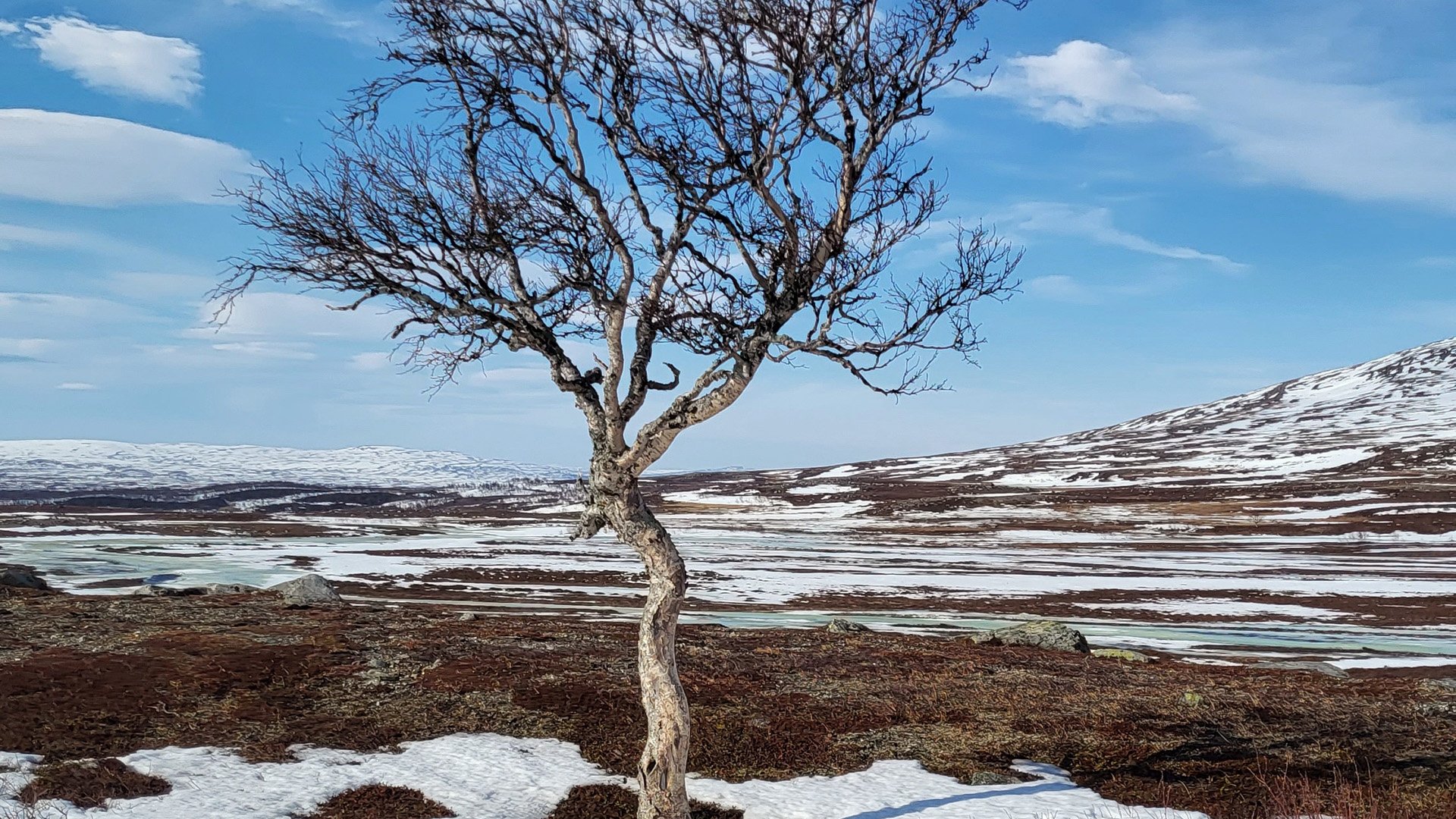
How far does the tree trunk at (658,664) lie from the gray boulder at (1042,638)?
17.8 metres

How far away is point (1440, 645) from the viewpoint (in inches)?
1470

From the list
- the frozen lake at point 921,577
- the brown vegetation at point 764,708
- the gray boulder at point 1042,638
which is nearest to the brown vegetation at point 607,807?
the brown vegetation at point 764,708

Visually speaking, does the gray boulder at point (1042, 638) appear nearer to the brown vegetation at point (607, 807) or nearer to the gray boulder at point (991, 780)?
the gray boulder at point (991, 780)

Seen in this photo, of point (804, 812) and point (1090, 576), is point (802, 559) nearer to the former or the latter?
point (1090, 576)

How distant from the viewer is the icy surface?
11.7 m

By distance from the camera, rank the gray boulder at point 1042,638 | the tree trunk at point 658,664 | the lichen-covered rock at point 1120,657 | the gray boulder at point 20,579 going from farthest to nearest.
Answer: the gray boulder at point 20,579 → the gray boulder at point 1042,638 → the lichen-covered rock at point 1120,657 → the tree trunk at point 658,664

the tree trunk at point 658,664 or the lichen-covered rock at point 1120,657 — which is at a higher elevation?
the tree trunk at point 658,664

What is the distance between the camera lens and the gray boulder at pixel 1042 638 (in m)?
27.4

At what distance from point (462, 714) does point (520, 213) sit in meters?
8.87

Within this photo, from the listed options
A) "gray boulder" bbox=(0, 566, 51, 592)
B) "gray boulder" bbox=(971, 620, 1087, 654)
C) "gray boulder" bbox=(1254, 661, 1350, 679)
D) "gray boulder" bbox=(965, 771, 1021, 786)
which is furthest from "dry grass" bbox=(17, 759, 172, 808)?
"gray boulder" bbox=(1254, 661, 1350, 679)

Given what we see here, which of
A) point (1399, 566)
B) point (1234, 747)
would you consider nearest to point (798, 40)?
point (1234, 747)

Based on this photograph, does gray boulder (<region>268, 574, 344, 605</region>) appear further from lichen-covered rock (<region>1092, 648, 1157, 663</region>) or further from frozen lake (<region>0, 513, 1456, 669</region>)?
lichen-covered rock (<region>1092, 648, 1157, 663</region>)

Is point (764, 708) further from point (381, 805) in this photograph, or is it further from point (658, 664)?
point (381, 805)

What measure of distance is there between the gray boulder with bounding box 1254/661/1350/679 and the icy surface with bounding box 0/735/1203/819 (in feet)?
49.3
